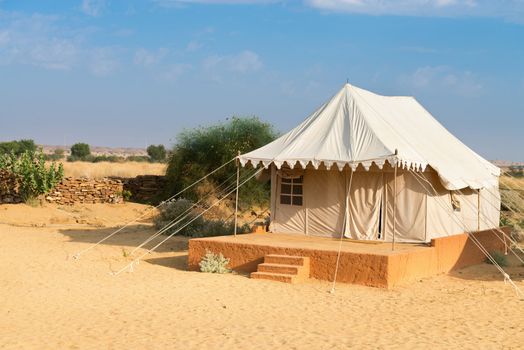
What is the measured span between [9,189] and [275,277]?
1389 centimetres

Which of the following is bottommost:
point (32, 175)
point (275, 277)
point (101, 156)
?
point (275, 277)

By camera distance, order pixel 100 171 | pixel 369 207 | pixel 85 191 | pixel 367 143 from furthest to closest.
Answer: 1. pixel 100 171
2. pixel 85 191
3. pixel 369 207
4. pixel 367 143

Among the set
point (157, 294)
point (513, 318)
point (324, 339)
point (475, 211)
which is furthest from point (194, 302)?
point (475, 211)

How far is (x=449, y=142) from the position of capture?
1689 centimetres

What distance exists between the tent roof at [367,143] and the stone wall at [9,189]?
1139 cm

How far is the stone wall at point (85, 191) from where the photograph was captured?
75.4ft

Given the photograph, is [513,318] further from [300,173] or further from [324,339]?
[300,173]

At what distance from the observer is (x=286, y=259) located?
39.4ft

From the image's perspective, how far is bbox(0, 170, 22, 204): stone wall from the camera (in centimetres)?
2253

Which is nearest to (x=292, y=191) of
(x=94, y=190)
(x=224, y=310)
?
(x=224, y=310)

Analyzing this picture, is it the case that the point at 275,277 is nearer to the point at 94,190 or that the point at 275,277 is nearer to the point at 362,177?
the point at 362,177

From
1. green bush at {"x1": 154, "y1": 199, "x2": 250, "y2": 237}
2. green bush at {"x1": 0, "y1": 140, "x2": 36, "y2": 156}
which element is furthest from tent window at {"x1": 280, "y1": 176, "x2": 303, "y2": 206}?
green bush at {"x1": 0, "y1": 140, "x2": 36, "y2": 156}

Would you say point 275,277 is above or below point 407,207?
below

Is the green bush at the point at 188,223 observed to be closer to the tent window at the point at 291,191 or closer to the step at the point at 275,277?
the tent window at the point at 291,191
